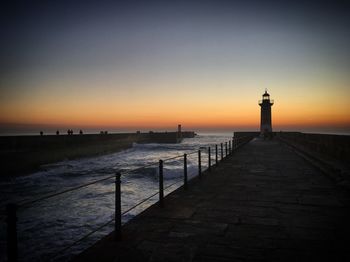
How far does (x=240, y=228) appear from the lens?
13.5 ft

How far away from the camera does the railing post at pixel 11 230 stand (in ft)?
7.65

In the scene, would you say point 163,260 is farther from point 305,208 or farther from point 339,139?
point 339,139

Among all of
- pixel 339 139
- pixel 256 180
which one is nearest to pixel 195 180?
pixel 256 180

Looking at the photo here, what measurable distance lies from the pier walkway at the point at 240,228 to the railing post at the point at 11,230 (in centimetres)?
98

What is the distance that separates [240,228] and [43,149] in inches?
1049

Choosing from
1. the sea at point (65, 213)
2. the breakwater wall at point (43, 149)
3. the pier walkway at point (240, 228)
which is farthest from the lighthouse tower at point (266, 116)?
the pier walkway at point (240, 228)

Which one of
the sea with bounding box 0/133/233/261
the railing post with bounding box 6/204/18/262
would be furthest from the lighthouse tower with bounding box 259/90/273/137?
the railing post with bounding box 6/204/18/262

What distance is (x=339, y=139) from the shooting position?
985cm

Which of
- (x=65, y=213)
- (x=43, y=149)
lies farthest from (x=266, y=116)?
(x=65, y=213)

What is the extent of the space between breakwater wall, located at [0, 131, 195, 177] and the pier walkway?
806 inches

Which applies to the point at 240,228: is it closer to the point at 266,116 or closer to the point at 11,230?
the point at 11,230

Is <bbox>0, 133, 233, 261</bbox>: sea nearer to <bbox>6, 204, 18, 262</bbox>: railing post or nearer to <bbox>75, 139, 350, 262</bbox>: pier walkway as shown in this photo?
<bbox>6, 204, 18, 262</bbox>: railing post

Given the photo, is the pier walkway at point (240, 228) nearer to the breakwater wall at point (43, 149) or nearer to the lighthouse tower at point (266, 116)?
the breakwater wall at point (43, 149)

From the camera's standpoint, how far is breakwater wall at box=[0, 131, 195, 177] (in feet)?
71.5
